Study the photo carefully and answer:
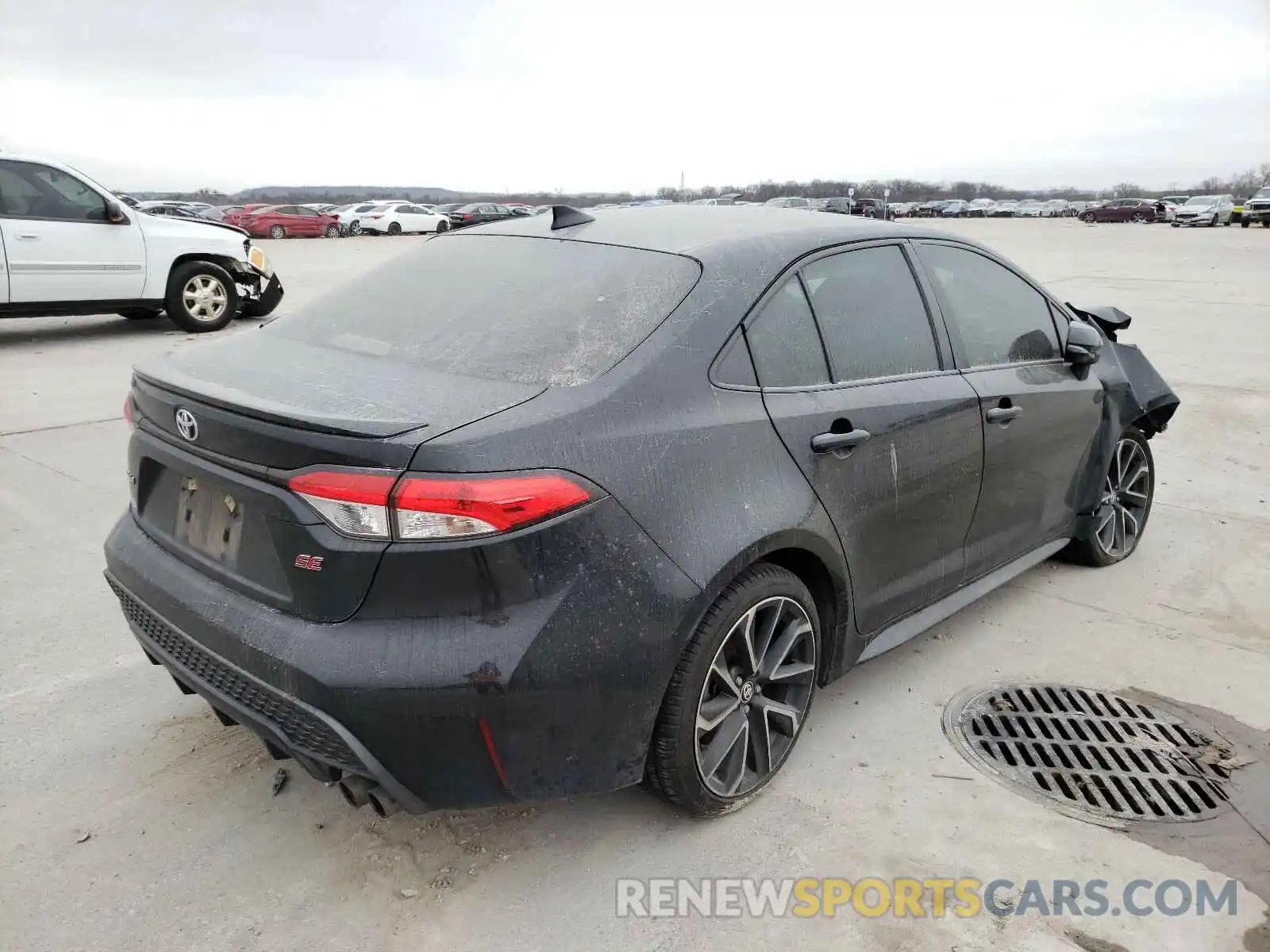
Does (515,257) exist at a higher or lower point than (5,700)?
higher

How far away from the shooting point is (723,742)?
260cm

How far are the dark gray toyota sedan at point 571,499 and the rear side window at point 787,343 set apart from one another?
1cm

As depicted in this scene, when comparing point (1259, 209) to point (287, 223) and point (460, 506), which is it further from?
point (460, 506)

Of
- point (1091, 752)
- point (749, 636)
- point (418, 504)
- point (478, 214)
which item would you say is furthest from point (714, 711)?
point (478, 214)

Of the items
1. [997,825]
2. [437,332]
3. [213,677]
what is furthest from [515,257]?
[997,825]

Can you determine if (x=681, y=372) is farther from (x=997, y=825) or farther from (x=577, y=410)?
(x=997, y=825)

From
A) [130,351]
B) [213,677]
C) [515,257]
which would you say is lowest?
[130,351]

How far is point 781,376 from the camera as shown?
2.71m

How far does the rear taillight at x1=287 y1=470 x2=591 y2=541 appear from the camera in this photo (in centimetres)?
202

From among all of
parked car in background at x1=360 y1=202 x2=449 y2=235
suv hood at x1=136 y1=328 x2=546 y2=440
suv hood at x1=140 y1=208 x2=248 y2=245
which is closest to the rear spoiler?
suv hood at x1=136 y1=328 x2=546 y2=440

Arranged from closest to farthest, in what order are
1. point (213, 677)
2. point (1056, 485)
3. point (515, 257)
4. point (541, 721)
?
1. point (541, 721)
2. point (213, 677)
3. point (515, 257)
4. point (1056, 485)

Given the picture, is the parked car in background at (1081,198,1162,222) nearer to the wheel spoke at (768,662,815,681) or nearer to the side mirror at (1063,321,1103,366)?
the side mirror at (1063,321,1103,366)

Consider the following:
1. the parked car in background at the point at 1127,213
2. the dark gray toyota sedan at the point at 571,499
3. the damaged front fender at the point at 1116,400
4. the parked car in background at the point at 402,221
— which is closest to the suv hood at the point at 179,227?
the dark gray toyota sedan at the point at 571,499

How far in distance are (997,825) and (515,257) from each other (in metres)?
2.25
